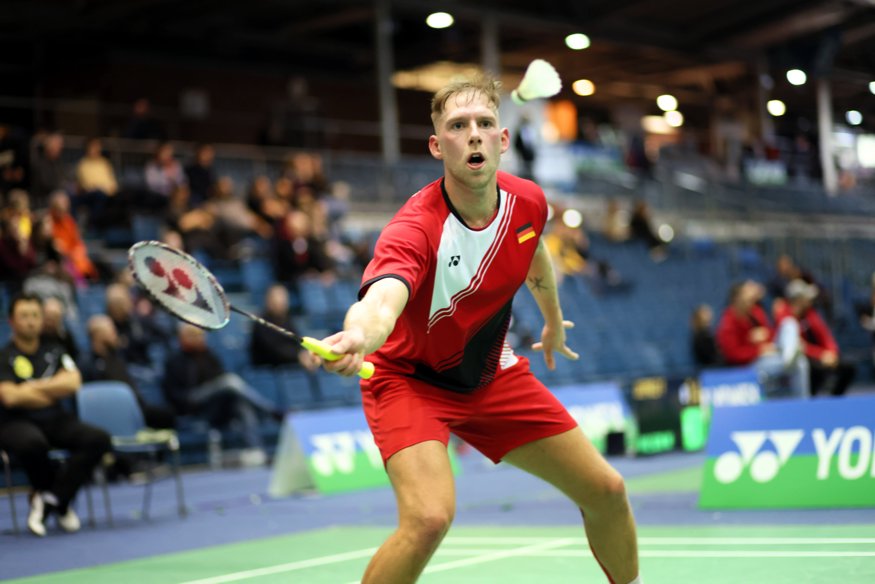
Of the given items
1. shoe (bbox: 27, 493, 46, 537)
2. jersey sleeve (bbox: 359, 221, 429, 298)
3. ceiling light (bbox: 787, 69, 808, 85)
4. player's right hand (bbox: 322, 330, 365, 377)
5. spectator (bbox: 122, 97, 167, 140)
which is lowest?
shoe (bbox: 27, 493, 46, 537)

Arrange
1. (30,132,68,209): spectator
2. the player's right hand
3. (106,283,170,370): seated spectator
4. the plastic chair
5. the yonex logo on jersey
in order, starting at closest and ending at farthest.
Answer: the player's right hand, the yonex logo on jersey, the plastic chair, (106,283,170,370): seated spectator, (30,132,68,209): spectator

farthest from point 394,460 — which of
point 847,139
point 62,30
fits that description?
point 62,30

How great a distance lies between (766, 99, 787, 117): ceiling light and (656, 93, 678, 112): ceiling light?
22.6 feet

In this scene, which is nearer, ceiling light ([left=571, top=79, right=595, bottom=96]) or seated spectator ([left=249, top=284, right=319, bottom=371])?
seated spectator ([left=249, top=284, right=319, bottom=371])

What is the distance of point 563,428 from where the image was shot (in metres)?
4.78

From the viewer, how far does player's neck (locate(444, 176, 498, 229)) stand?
4.70m

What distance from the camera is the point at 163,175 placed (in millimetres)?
17562

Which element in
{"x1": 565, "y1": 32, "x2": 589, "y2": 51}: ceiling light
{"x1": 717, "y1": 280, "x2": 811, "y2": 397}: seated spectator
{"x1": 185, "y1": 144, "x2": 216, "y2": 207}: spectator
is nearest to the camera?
{"x1": 717, "y1": 280, "x2": 811, "y2": 397}: seated spectator

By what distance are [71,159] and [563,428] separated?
50.1 ft

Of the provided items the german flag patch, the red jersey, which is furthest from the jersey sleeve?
the german flag patch

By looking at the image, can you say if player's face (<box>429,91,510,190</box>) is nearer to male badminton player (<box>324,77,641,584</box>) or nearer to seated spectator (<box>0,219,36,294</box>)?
male badminton player (<box>324,77,641,584</box>)

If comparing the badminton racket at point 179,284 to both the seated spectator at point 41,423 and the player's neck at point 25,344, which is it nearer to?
the seated spectator at point 41,423

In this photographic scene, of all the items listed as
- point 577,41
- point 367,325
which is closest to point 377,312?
point 367,325

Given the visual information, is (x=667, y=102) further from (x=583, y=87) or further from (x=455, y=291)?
(x=455, y=291)
